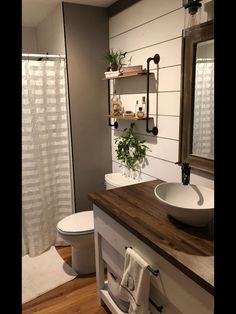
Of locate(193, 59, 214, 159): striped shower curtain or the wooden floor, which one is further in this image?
the wooden floor

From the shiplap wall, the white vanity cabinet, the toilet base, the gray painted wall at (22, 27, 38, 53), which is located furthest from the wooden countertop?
the gray painted wall at (22, 27, 38, 53)

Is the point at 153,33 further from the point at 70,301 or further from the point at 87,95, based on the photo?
the point at 70,301

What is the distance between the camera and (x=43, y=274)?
2.38 meters

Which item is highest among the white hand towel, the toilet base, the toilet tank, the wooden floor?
the toilet tank

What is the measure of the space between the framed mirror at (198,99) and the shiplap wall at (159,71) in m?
0.07

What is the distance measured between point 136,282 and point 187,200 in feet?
1.93

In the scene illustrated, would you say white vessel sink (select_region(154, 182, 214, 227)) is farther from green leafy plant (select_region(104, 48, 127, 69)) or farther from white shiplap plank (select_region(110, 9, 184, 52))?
green leafy plant (select_region(104, 48, 127, 69))

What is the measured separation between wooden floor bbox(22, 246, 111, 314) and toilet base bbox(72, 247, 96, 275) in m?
0.09

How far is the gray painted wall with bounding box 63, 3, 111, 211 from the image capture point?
2533mm

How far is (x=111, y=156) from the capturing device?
2.94 meters

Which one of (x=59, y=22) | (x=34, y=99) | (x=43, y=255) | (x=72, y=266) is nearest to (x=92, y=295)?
(x=72, y=266)

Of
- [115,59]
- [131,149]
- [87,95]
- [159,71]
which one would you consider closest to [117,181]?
[131,149]

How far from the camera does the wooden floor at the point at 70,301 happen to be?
1.99 meters
